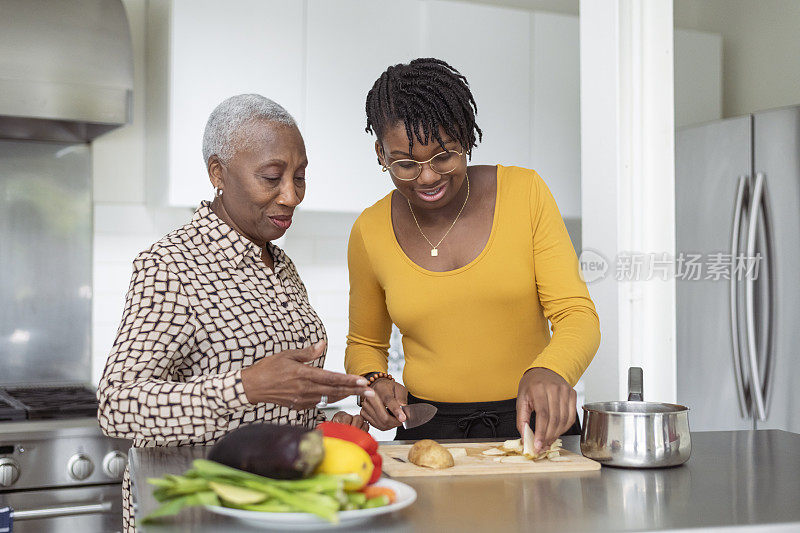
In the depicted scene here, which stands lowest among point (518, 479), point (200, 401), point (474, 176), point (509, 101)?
point (518, 479)

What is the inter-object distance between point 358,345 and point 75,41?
1559mm

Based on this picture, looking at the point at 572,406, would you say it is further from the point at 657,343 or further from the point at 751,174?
the point at 751,174

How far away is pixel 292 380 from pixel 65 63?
1.98 m

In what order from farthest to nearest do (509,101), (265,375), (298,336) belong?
(509,101)
(298,336)
(265,375)

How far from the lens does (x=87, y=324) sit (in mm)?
3166

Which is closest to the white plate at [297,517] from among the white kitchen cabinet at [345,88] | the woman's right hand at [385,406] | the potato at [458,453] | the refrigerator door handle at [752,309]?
the potato at [458,453]

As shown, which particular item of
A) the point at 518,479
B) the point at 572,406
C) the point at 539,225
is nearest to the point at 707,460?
the point at 572,406

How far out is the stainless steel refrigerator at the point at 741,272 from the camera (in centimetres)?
311

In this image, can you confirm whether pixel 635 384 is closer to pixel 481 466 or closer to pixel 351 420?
pixel 481 466

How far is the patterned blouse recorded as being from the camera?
122 centimetres

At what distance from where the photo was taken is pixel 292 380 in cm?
116

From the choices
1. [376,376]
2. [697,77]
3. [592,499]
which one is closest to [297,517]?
[592,499]

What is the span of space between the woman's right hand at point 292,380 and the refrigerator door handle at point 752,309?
2410 mm

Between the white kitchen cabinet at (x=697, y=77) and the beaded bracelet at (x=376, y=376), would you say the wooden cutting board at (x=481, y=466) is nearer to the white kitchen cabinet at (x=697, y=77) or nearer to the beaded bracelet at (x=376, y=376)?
the beaded bracelet at (x=376, y=376)
